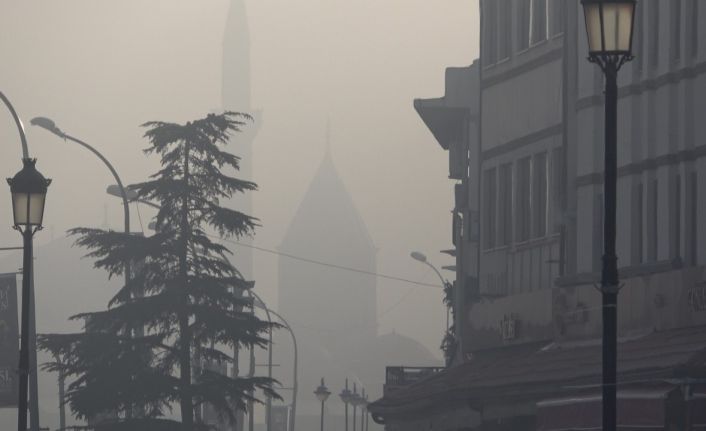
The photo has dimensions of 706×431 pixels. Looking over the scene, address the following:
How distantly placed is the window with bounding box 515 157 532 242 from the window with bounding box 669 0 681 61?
6.57 meters

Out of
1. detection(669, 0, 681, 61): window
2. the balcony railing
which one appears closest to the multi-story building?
detection(669, 0, 681, 61): window

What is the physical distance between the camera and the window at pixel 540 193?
35.2m

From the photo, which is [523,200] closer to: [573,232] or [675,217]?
[573,232]

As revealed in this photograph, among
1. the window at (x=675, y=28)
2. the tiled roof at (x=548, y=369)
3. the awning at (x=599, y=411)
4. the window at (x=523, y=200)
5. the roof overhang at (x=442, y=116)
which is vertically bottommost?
the awning at (x=599, y=411)

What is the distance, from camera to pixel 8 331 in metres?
36.8

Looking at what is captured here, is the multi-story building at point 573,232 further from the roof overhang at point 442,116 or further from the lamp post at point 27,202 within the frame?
the roof overhang at point 442,116

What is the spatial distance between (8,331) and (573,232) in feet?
36.5

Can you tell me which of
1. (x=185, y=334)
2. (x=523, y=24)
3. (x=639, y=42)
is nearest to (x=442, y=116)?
(x=185, y=334)

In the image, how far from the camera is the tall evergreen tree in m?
43.6

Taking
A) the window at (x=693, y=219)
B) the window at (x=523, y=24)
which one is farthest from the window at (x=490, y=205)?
the window at (x=693, y=219)

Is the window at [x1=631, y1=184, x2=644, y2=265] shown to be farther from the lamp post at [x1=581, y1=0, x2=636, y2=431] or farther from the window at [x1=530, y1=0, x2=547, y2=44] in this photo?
the lamp post at [x1=581, y1=0, x2=636, y2=431]

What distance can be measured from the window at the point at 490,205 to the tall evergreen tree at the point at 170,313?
7.26 metres

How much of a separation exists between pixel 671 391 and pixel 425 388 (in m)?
13.0

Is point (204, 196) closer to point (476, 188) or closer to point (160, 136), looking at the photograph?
point (160, 136)
